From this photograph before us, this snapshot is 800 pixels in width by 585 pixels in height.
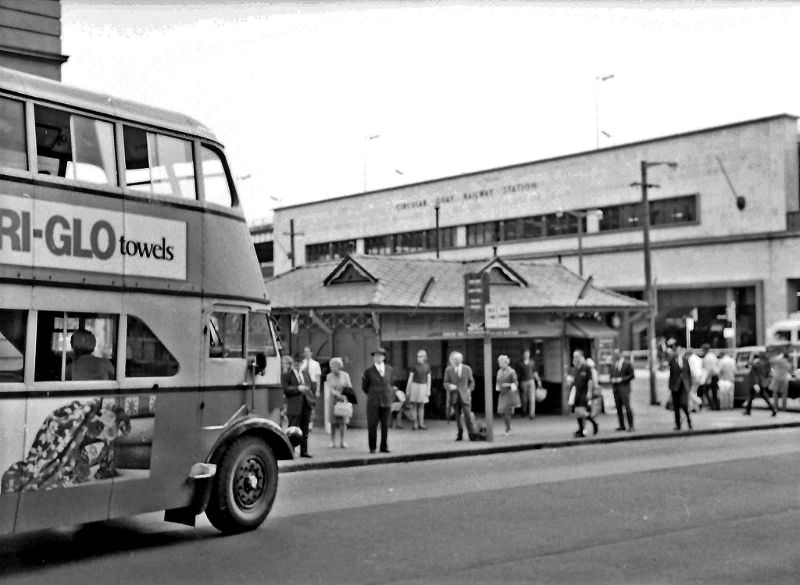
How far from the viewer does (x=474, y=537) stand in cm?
941

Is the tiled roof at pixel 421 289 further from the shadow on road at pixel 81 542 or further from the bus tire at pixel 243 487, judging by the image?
the shadow on road at pixel 81 542

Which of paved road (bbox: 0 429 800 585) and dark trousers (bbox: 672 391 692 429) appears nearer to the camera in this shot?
paved road (bbox: 0 429 800 585)

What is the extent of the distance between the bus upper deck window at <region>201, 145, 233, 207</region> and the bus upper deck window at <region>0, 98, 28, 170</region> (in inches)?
Result: 80.4

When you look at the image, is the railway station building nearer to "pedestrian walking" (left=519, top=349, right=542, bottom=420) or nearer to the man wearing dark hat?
"pedestrian walking" (left=519, top=349, right=542, bottom=420)

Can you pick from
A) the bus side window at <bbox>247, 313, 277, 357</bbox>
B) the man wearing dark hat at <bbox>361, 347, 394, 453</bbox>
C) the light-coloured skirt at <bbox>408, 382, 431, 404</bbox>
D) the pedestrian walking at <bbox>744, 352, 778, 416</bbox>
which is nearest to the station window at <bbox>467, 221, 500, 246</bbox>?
the pedestrian walking at <bbox>744, 352, 778, 416</bbox>

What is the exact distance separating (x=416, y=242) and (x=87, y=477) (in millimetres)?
61539

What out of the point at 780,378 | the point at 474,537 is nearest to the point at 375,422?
the point at 474,537

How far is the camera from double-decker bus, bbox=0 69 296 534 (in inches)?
316

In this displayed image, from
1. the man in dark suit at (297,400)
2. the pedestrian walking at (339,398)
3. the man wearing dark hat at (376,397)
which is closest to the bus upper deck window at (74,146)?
the man in dark suit at (297,400)

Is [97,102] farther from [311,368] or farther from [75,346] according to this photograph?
[311,368]

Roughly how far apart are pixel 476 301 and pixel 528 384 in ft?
22.3

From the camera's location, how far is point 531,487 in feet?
43.2

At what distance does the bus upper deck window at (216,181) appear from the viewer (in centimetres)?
984

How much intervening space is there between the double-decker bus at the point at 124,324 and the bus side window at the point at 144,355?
1 cm
